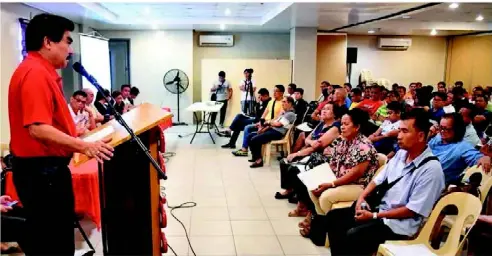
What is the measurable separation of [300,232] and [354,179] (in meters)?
0.73

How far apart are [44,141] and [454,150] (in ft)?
9.85

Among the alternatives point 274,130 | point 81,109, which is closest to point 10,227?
point 81,109

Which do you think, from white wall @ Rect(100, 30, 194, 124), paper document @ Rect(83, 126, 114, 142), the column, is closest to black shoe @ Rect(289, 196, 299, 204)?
paper document @ Rect(83, 126, 114, 142)

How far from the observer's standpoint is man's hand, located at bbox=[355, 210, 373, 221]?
256 cm

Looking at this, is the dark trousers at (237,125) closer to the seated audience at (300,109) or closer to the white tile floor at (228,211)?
the white tile floor at (228,211)

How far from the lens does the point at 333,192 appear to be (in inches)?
124

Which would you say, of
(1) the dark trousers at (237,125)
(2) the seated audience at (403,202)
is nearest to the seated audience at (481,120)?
(2) the seated audience at (403,202)

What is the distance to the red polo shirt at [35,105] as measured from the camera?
5.12 feet

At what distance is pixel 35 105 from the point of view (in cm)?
155

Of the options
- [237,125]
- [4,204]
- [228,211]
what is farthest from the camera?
[237,125]

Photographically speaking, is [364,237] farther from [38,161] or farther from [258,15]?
[258,15]

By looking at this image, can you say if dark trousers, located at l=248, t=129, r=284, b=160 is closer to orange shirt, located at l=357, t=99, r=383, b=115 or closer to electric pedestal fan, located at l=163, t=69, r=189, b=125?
orange shirt, located at l=357, t=99, r=383, b=115

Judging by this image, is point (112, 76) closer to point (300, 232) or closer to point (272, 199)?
point (272, 199)

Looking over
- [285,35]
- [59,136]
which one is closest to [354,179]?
[59,136]
